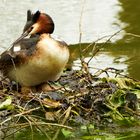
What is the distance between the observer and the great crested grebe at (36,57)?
239 inches

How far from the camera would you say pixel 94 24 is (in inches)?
391

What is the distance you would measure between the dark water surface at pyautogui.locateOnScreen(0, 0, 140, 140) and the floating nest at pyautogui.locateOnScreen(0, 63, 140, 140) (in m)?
1.17

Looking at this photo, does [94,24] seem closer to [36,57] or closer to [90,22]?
[90,22]

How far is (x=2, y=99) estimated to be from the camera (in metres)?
6.06

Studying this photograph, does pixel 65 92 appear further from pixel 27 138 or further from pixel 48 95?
pixel 27 138

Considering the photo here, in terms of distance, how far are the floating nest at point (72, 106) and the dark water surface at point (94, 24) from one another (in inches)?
46.2

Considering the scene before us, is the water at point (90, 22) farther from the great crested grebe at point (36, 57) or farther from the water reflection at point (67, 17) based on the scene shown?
the great crested grebe at point (36, 57)

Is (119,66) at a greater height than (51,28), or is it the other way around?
(51,28)

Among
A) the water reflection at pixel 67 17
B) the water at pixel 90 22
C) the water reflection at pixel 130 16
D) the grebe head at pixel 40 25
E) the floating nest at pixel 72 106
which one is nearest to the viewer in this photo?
the floating nest at pixel 72 106

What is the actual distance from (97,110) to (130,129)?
336 mm

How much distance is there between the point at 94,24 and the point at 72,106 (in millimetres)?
4194

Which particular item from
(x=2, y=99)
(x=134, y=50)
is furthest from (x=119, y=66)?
(x=2, y=99)

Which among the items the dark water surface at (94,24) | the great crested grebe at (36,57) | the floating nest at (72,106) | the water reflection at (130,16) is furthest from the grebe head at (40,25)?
the water reflection at (130,16)

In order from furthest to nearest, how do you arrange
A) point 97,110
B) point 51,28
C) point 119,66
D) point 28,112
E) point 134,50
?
point 134,50 → point 119,66 → point 51,28 → point 97,110 → point 28,112
